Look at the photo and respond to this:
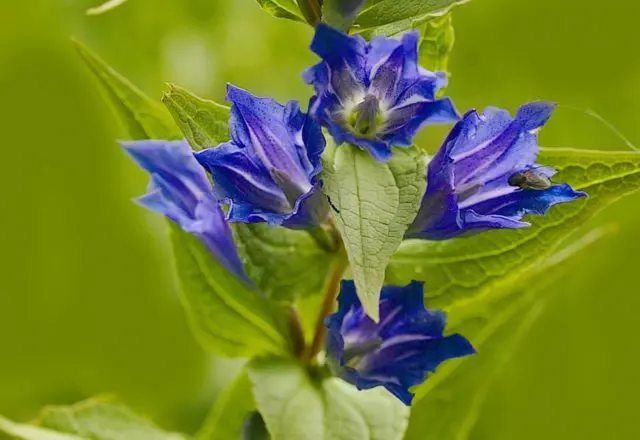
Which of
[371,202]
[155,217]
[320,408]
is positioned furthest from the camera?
[155,217]

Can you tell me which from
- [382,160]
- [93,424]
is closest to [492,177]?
[382,160]

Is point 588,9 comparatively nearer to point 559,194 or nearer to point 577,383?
point 577,383

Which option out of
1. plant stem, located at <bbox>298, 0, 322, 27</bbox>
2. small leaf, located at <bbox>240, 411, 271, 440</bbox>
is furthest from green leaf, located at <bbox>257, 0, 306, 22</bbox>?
small leaf, located at <bbox>240, 411, 271, 440</bbox>

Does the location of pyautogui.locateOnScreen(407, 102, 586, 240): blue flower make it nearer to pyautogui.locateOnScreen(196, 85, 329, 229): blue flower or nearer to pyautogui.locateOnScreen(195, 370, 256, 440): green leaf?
pyautogui.locateOnScreen(196, 85, 329, 229): blue flower

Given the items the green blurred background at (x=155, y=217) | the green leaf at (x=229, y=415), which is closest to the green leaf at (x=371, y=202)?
the green leaf at (x=229, y=415)

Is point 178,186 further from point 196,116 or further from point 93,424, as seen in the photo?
point 93,424

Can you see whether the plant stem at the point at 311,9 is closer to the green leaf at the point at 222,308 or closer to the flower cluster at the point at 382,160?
the flower cluster at the point at 382,160

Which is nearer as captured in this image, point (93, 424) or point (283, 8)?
point (283, 8)
